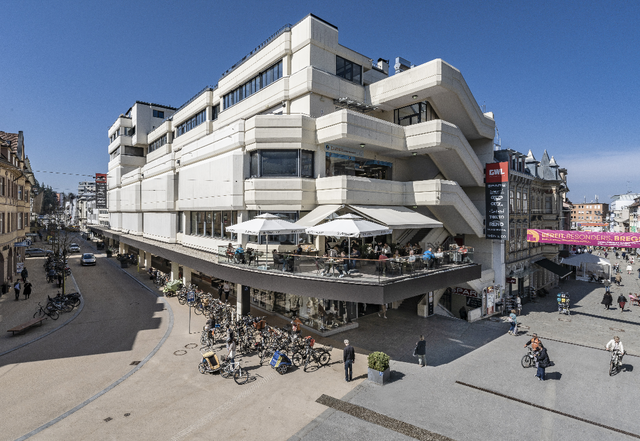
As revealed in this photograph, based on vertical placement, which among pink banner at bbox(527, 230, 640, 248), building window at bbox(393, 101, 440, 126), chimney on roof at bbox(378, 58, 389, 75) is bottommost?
pink banner at bbox(527, 230, 640, 248)

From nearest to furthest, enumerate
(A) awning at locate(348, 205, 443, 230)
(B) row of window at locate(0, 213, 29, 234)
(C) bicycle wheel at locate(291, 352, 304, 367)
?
(C) bicycle wheel at locate(291, 352, 304, 367), (A) awning at locate(348, 205, 443, 230), (B) row of window at locate(0, 213, 29, 234)

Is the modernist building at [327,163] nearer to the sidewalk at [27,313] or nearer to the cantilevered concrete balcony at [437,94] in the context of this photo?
the cantilevered concrete balcony at [437,94]

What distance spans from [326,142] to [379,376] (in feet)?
44.0

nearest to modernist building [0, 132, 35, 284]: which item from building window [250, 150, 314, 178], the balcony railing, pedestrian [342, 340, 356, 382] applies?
building window [250, 150, 314, 178]

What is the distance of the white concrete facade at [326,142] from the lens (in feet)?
65.7

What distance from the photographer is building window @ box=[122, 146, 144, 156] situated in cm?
5038

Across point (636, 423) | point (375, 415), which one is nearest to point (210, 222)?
point (375, 415)

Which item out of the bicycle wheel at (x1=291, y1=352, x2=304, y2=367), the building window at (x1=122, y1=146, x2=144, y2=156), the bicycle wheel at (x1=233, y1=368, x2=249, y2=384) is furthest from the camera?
the building window at (x1=122, y1=146, x2=144, y2=156)

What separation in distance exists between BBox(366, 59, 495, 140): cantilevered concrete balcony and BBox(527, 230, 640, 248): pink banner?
10766 mm

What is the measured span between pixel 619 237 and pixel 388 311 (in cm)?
1882

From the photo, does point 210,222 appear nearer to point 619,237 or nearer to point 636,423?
point 636,423

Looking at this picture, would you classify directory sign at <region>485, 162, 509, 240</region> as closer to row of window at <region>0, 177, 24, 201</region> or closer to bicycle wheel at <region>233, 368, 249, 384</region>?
bicycle wheel at <region>233, 368, 249, 384</region>

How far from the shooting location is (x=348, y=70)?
948 inches

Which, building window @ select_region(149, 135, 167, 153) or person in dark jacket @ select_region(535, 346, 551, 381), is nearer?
person in dark jacket @ select_region(535, 346, 551, 381)
